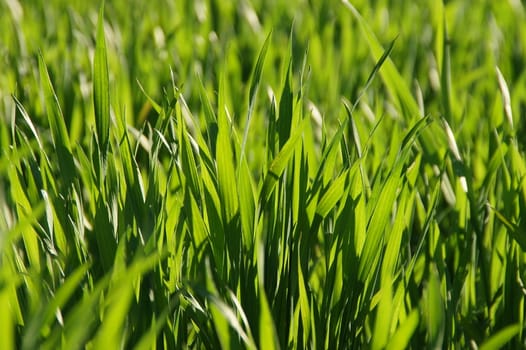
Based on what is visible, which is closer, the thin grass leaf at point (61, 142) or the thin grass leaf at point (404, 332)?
the thin grass leaf at point (404, 332)

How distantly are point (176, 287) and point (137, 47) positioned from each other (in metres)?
0.92

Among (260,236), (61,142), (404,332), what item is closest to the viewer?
(404,332)

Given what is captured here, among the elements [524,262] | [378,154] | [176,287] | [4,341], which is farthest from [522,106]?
[4,341]

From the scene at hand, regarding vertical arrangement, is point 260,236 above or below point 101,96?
below

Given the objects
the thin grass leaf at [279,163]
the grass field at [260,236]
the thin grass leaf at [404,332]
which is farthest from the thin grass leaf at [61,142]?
the thin grass leaf at [404,332]

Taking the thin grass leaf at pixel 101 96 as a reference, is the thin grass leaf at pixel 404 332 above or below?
below

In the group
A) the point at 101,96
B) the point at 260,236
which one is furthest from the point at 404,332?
the point at 101,96

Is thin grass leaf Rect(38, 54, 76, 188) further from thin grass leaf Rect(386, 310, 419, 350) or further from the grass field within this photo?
thin grass leaf Rect(386, 310, 419, 350)

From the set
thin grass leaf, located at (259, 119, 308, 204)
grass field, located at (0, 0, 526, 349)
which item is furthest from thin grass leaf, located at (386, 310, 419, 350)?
thin grass leaf, located at (259, 119, 308, 204)

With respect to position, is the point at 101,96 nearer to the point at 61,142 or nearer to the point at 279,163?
the point at 61,142

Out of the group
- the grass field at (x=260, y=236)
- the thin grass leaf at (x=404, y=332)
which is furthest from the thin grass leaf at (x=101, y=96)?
the thin grass leaf at (x=404, y=332)

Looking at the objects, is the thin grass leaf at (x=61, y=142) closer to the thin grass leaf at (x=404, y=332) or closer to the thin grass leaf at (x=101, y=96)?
the thin grass leaf at (x=101, y=96)

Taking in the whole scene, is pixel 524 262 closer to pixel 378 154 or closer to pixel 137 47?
pixel 378 154

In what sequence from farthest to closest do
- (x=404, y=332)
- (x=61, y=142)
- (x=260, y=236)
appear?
(x=61, y=142) < (x=260, y=236) < (x=404, y=332)
